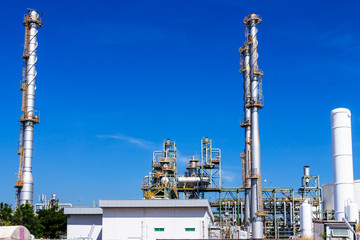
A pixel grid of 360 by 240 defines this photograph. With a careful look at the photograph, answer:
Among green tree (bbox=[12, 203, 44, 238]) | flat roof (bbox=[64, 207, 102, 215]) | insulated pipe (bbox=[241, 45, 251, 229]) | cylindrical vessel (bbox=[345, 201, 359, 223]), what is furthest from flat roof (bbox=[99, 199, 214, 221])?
insulated pipe (bbox=[241, 45, 251, 229])

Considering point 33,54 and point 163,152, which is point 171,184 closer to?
point 163,152

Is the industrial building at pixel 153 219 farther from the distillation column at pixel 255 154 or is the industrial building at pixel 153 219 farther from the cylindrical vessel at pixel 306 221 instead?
the distillation column at pixel 255 154

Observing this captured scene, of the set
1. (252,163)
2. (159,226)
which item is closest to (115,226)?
(159,226)

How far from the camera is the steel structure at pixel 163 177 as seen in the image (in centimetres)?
6512

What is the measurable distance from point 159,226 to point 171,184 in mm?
33160

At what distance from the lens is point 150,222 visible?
3325 cm

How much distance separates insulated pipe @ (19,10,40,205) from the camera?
55312 mm

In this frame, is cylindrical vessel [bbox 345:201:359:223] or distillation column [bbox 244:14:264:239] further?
distillation column [bbox 244:14:264:239]

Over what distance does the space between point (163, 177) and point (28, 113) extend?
65.3 ft

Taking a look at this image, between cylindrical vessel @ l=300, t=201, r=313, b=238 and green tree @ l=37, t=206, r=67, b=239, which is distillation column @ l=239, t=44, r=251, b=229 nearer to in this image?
green tree @ l=37, t=206, r=67, b=239

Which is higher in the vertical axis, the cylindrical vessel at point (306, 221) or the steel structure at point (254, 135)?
the steel structure at point (254, 135)

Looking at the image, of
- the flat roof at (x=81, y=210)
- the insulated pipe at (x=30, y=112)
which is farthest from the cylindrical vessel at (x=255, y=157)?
the insulated pipe at (x=30, y=112)

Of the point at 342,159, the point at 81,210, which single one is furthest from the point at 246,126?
the point at 342,159

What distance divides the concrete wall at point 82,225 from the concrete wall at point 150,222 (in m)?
7.97
